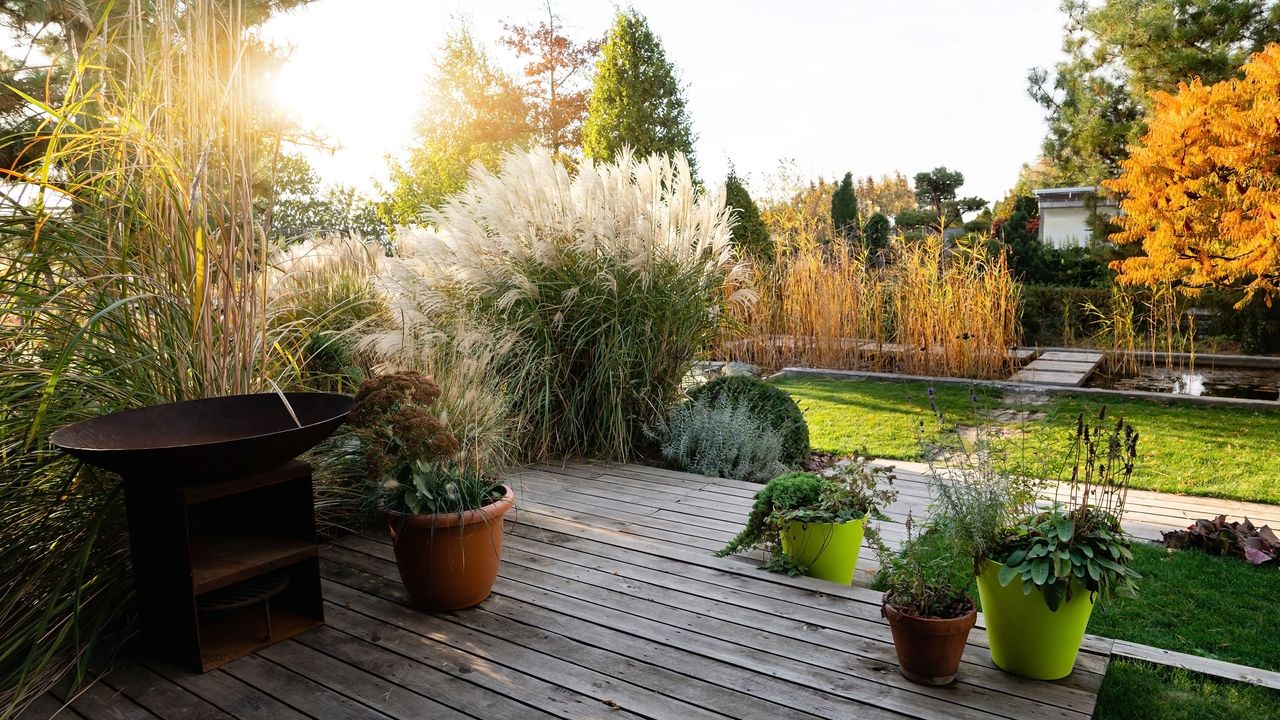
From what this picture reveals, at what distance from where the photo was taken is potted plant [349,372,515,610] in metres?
2.40

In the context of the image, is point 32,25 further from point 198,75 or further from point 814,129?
point 814,129

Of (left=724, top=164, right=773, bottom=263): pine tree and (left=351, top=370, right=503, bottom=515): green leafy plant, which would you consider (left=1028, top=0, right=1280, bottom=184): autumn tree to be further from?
(left=351, top=370, right=503, bottom=515): green leafy plant

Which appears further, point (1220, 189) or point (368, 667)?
point (1220, 189)

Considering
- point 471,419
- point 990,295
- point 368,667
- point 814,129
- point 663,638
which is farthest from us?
point 814,129

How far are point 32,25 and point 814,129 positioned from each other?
12662mm

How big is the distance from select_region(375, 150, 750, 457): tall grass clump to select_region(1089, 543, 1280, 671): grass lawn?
2.56 m

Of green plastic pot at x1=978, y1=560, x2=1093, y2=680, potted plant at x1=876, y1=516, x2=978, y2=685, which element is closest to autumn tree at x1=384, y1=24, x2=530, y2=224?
potted plant at x1=876, y1=516, x2=978, y2=685

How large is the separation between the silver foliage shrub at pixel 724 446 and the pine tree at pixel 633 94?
6.65m

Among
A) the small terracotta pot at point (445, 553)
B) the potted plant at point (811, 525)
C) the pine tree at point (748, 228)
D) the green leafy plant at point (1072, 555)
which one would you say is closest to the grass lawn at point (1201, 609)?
the green leafy plant at point (1072, 555)

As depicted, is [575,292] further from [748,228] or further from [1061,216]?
[1061,216]

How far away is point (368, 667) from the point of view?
217 cm

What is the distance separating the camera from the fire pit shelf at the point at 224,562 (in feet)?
6.73

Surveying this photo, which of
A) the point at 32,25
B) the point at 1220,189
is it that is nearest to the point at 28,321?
the point at 32,25

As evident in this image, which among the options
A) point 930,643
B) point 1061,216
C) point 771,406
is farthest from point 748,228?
point 1061,216
